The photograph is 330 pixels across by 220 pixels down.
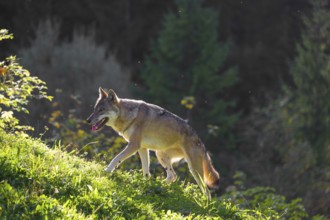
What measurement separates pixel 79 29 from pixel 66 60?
29.0 feet

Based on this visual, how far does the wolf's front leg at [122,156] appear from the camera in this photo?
10.3 m

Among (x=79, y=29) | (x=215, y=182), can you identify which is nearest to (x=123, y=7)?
(x=79, y=29)

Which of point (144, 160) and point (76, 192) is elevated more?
point (76, 192)

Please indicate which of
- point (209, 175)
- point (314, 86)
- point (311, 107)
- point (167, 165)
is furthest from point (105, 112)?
point (314, 86)

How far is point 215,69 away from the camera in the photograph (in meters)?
34.5

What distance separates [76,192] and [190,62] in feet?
88.5

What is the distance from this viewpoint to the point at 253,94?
1593 inches

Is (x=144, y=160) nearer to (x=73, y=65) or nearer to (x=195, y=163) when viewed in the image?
(x=195, y=163)

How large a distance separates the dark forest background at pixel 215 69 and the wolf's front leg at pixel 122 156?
29.9 ft

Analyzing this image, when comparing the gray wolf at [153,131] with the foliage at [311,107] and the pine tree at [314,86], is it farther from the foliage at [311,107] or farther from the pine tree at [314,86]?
the pine tree at [314,86]

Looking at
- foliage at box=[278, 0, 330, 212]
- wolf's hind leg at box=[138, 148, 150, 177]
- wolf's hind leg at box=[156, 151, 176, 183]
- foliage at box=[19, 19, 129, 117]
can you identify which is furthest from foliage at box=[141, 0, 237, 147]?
wolf's hind leg at box=[138, 148, 150, 177]

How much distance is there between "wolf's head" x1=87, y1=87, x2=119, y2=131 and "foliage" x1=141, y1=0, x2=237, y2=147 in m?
22.2

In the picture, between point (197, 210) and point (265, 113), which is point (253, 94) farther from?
point (197, 210)

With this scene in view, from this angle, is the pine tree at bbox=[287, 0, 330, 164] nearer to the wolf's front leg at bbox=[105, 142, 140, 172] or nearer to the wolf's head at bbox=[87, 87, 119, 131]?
the wolf's head at bbox=[87, 87, 119, 131]
